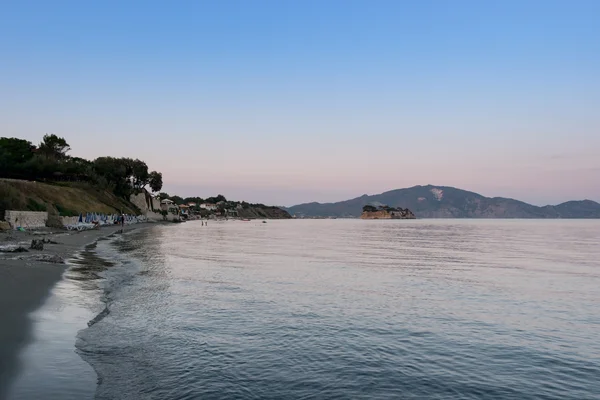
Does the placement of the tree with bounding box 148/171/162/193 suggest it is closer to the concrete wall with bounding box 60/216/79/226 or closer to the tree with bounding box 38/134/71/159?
the tree with bounding box 38/134/71/159

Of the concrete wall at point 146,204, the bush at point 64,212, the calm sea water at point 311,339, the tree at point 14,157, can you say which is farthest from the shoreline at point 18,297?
the concrete wall at point 146,204

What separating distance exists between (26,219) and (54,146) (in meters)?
82.2

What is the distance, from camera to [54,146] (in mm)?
130000

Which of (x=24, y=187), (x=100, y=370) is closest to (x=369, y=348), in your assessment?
(x=100, y=370)

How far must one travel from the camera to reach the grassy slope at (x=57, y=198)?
61.7 m

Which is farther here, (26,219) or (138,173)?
(138,173)

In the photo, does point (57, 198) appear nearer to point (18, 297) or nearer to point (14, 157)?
point (14, 157)

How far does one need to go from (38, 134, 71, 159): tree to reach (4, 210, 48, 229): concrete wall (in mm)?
70081

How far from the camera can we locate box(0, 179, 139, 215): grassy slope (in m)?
61.7

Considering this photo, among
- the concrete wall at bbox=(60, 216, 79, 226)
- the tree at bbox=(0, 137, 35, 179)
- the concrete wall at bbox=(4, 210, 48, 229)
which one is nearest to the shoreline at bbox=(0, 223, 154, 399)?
the concrete wall at bbox=(4, 210, 48, 229)

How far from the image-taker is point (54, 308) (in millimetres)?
14781

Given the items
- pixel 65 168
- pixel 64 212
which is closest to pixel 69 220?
pixel 64 212

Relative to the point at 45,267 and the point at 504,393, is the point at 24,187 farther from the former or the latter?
the point at 504,393

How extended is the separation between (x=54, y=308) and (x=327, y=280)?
14493 millimetres
